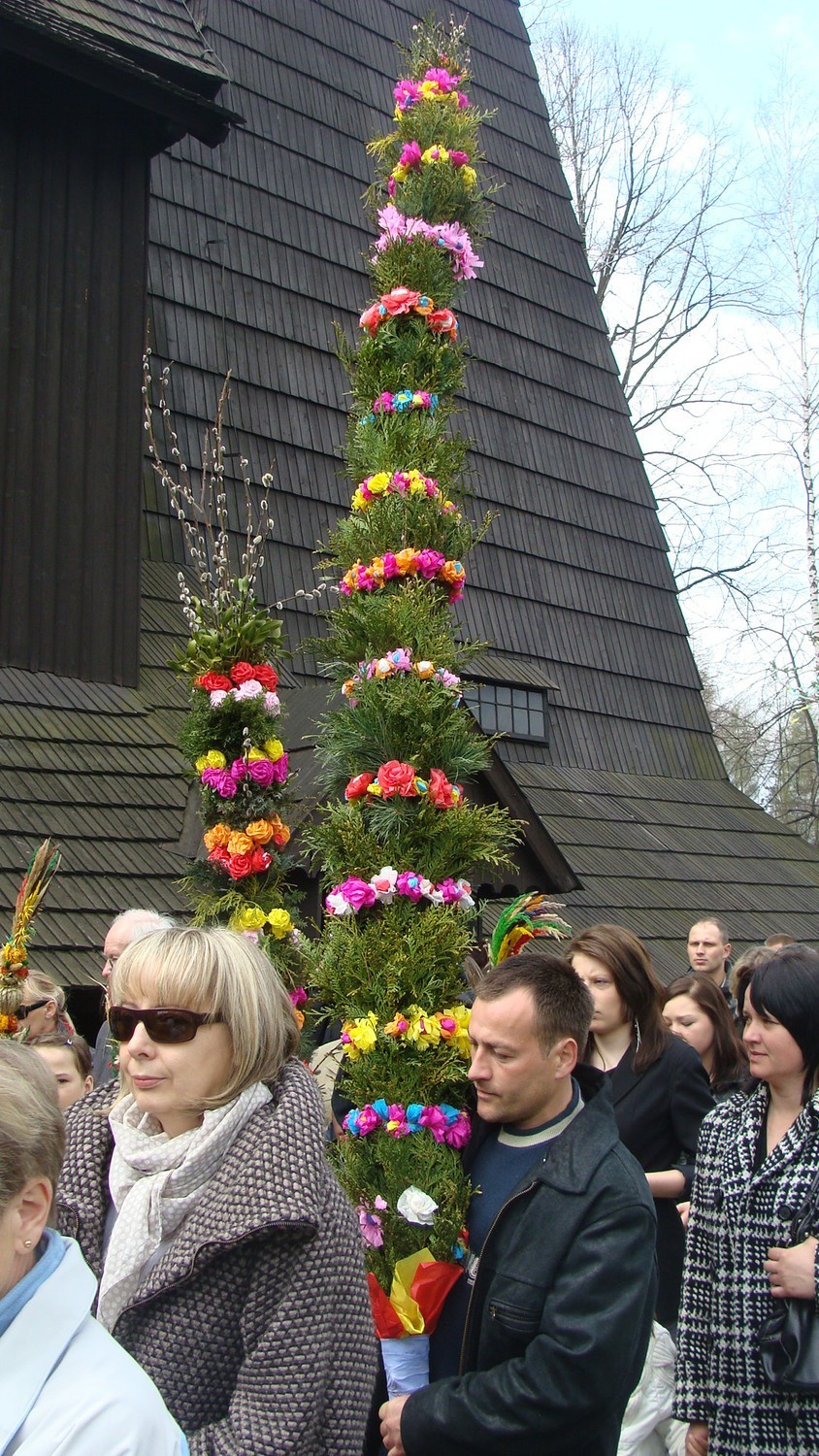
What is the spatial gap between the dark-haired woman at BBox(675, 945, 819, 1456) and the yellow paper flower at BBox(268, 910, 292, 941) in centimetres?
186

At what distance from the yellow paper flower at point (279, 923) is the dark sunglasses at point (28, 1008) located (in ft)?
2.62

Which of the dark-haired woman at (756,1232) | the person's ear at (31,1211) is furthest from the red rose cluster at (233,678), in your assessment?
the person's ear at (31,1211)

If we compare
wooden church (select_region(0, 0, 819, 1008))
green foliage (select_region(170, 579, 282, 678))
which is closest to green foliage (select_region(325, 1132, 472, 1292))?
green foliage (select_region(170, 579, 282, 678))

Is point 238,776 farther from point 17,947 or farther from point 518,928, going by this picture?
point 518,928

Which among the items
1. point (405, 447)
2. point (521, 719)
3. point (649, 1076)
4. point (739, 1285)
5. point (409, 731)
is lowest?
point (739, 1285)

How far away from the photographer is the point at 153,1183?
2.48 meters

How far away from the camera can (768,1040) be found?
336 centimetres

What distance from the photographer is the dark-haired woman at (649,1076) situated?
13.9 ft

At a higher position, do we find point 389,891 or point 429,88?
point 429,88

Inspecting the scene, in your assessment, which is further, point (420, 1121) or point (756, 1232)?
point (420, 1121)

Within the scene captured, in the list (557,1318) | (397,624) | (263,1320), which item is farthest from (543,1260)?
(397,624)

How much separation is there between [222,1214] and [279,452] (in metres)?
9.74

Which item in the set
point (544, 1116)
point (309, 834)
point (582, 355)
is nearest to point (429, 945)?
point (309, 834)

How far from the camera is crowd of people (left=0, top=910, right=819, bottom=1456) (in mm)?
1954
